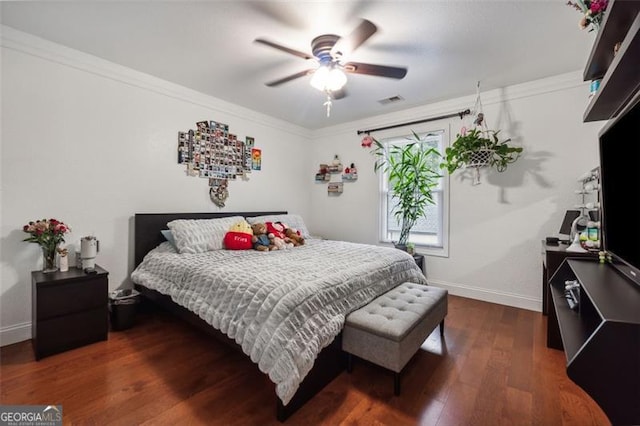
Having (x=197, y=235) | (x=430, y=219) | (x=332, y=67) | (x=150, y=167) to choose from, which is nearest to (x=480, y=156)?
(x=430, y=219)

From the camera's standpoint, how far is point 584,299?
4.24 ft

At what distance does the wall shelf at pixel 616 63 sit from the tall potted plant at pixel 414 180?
2.08 metres

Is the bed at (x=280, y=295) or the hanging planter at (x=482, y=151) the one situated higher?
the hanging planter at (x=482, y=151)

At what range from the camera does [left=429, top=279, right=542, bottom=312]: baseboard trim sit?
3100 millimetres

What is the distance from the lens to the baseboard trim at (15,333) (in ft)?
7.38

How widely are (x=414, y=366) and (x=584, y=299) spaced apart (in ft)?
3.71

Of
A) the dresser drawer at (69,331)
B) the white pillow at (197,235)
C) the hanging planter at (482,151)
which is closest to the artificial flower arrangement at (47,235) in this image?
the dresser drawer at (69,331)

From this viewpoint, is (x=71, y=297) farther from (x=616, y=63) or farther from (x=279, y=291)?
Answer: (x=616, y=63)

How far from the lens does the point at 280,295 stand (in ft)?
5.32

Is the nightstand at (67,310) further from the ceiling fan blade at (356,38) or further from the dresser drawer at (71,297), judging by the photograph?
the ceiling fan blade at (356,38)

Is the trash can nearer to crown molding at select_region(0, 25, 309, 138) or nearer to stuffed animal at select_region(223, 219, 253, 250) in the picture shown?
stuffed animal at select_region(223, 219, 253, 250)

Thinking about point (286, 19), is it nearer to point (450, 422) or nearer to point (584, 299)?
point (584, 299)

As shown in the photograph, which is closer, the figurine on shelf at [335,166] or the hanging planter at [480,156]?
the hanging planter at [480,156]

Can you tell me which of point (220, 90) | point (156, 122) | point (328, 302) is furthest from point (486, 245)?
point (156, 122)
